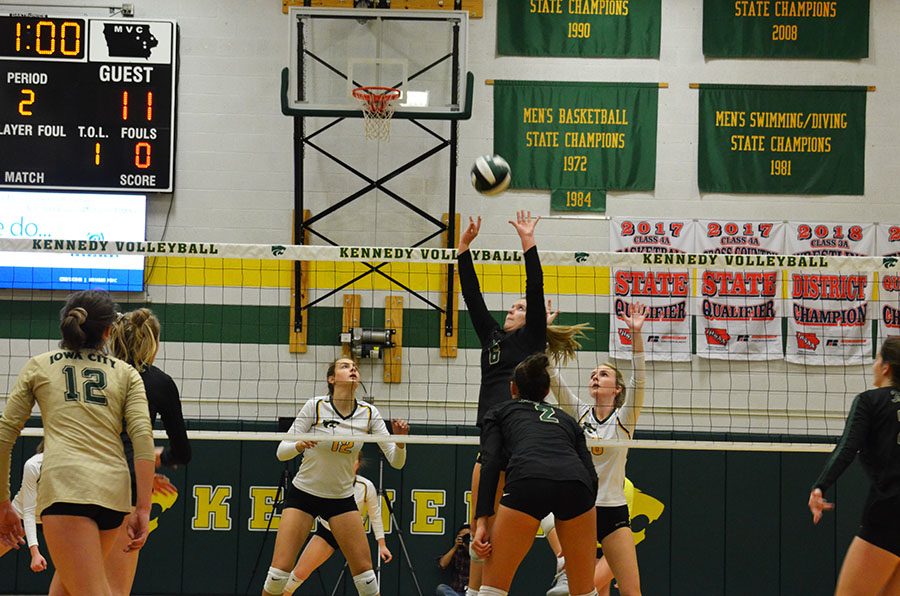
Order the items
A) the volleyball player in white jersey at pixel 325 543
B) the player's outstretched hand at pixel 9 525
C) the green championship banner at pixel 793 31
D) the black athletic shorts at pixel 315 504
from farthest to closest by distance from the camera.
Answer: the green championship banner at pixel 793 31
the volleyball player in white jersey at pixel 325 543
the black athletic shorts at pixel 315 504
the player's outstretched hand at pixel 9 525

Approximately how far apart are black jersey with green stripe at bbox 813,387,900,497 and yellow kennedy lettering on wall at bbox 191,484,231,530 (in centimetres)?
709

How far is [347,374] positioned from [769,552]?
227 inches

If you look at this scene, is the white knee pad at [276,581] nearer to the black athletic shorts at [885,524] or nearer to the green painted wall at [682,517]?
the green painted wall at [682,517]

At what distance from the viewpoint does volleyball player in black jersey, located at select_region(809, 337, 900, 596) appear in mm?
5168

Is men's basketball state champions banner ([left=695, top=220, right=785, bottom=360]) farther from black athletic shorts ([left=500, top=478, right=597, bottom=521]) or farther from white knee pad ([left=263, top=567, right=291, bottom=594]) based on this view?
black athletic shorts ([left=500, top=478, right=597, bottom=521])

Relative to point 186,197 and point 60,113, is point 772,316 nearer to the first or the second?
point 186,197

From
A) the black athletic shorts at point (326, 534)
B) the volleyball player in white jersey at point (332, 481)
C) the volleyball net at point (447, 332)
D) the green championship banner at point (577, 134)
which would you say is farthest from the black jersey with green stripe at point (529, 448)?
the green championship banner at point (577, 134)

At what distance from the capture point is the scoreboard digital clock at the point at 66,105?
36.9ft

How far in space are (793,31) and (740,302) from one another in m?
3.25

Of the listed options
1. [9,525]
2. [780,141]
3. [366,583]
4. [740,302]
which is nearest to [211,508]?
[366,583]

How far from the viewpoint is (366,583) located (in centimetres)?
738

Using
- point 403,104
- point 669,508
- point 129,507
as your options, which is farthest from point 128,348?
point 669,508

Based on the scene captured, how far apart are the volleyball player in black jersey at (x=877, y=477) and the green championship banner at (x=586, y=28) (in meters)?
7.24

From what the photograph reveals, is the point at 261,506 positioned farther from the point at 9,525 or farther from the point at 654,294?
the point at 9,525
